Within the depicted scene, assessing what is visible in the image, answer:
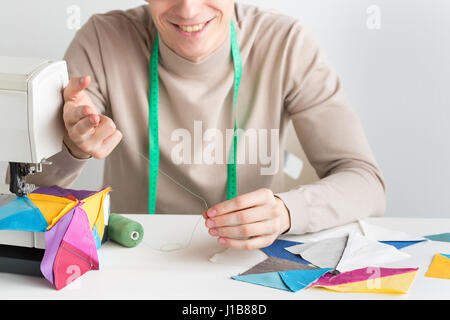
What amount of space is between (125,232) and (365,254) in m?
0.48

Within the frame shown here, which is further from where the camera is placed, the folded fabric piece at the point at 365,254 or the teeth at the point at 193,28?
the teeth at the point at 193,28

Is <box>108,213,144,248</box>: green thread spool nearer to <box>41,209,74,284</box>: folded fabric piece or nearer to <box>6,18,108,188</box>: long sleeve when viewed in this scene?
<box>41,209,74,284</box>: folded fabric piece

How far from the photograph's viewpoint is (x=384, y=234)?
3.97ft

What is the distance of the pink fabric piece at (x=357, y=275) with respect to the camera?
0.96 m

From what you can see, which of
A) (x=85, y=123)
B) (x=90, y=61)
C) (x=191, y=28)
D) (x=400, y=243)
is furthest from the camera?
(x=90, y=61)

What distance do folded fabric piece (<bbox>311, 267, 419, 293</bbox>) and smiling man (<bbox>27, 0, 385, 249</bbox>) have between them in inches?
16.2

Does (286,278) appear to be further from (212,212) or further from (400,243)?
(400,243)

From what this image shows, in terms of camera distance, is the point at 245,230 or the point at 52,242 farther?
the point at 245,230

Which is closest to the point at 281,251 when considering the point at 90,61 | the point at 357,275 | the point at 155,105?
the point at 357,275

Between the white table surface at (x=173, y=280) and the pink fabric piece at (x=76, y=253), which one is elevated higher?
the pink fabric piece at (x=76, y=253)

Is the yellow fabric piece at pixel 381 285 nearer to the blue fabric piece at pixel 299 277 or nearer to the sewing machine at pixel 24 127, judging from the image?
the blue fabric piece at pixel 299 277

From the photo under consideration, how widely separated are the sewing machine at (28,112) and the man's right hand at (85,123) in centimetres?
3

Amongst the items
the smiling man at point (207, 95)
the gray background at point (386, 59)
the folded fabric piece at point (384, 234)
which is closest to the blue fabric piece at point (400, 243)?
the folded fabric piece at point (384, 234)

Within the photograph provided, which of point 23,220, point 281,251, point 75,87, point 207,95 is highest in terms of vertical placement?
point 75,87
